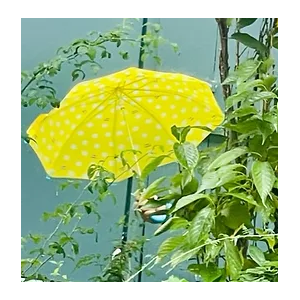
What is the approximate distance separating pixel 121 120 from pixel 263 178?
326 mm

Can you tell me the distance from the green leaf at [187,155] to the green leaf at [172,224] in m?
0.11

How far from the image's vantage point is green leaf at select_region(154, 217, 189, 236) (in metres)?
1.11

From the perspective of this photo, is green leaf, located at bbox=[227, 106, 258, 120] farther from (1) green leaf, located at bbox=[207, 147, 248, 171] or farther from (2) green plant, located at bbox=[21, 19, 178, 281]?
(2) green plant, located at bbox=[21, 19, 178, 281]

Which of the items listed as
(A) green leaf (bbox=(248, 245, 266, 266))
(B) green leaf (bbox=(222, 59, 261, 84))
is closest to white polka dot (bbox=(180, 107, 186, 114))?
(B) green leaf (bbox=(222, 59, 261, 84))

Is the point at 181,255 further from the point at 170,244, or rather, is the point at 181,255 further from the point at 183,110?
the point at 183,110

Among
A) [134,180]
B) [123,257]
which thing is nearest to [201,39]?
[134,180]

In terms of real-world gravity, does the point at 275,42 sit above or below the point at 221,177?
above

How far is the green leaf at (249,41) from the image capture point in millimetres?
1143

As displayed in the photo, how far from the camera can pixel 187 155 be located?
44.2 inches

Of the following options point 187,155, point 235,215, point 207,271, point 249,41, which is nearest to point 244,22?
point 249,41
